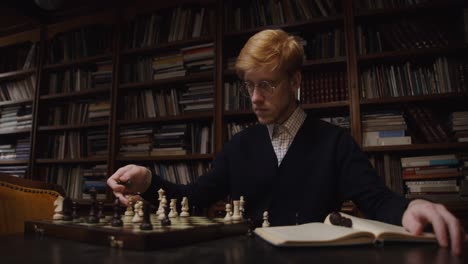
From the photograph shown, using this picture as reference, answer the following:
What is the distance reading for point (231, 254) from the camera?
1.91 feet

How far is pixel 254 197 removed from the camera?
1410 mm

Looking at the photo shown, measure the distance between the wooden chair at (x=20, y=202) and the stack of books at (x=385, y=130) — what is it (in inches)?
71.4

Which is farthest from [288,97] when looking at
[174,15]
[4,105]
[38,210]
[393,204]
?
[4,105]

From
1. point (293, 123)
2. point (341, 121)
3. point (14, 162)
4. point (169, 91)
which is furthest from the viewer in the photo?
point (14, 162)

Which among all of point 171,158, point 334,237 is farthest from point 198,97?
point 334,237

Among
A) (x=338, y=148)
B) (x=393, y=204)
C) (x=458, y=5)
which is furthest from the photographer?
(x=458, y=5)

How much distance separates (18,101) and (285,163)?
3.13m

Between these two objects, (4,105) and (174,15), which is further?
(4,105)

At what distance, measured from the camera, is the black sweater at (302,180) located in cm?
128

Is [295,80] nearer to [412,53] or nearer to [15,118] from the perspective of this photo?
[412,53]

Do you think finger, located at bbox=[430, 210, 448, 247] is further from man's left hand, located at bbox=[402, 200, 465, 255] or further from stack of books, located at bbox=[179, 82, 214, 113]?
stack of books, located at bbox=[179, 82, 214, 113]

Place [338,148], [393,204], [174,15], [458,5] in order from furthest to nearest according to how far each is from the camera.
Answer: [174,15] → [458,5] → [338,148] → [393,204]

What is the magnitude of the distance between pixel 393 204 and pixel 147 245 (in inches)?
26.7

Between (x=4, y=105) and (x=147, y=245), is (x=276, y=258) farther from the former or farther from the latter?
(x=4, y=105)
